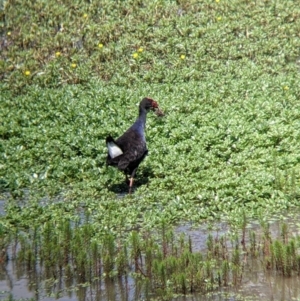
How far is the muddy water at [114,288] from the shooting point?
6982 millimetres

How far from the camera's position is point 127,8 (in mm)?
16219

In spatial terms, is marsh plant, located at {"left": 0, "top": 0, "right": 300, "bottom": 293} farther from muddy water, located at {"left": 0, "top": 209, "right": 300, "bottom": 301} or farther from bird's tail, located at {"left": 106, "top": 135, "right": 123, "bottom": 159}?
bird's tail, located at {"left": 106, "top": 135, "right": 123, "bottom": 159}

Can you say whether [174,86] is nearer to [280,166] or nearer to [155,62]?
[155,62]

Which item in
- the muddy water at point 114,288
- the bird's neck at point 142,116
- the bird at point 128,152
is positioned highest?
the bird's neck at point 142,116

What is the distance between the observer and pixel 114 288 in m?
7.29

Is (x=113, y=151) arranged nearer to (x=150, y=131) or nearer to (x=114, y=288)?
(x=150, y=131)

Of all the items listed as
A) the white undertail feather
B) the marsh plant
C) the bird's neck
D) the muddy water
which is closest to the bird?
the white undertail feather

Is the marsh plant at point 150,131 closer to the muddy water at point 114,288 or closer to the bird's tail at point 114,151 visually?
the muddy water at point 114,288

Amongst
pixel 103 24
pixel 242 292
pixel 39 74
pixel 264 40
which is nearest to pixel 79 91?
pixel 39 74

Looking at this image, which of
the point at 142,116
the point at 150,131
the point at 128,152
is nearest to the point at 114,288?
the point at 128,152

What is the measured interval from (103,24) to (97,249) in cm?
891

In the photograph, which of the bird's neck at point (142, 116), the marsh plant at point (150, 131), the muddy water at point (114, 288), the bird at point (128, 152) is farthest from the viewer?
the bird's neck at point (142, 116)

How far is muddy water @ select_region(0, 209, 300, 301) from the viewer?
6.98 m

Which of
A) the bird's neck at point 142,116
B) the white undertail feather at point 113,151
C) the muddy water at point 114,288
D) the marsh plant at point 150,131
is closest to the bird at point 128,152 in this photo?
the white undertail feather at point 113,151
